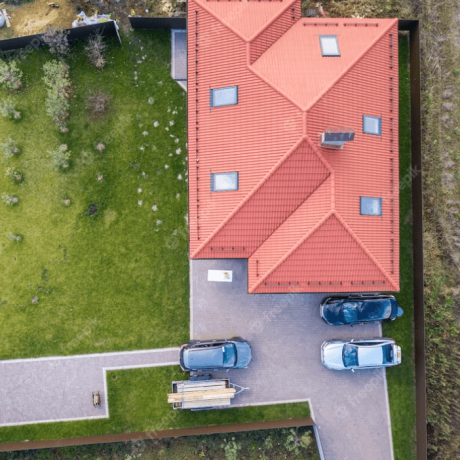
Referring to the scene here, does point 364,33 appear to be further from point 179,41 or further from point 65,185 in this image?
point 65,185

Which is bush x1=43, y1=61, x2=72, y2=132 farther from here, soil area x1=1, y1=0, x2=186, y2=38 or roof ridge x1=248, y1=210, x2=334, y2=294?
roof ridge x1=248, y1=210, x2=334, y2=294

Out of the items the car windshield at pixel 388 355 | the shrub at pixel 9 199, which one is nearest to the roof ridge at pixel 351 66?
the car windshield at pixel 388 355

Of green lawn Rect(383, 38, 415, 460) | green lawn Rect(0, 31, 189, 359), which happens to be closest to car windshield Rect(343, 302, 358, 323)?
green lawn Rect(383, 38, 415, 460)

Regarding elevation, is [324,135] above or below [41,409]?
above

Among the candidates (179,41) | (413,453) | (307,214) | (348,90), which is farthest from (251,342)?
(179,41)

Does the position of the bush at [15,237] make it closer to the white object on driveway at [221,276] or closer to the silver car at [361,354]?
the white object on driveway at [221,276]

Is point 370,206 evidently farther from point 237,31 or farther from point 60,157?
point 60,157
